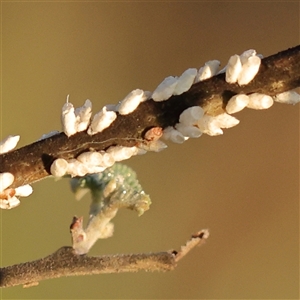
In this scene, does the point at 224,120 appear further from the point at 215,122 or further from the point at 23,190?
the point at 23,190

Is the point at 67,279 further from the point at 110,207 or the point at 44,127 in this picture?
the point at 110,207

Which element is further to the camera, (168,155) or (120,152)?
(168,155)

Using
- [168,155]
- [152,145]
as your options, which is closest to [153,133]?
[152,145]

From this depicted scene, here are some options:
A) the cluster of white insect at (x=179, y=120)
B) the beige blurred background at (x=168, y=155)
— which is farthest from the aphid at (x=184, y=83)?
the beige blurred background at (x=168, y=155)

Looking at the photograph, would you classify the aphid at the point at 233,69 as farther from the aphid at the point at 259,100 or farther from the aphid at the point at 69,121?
the aphid at the point at 69,121

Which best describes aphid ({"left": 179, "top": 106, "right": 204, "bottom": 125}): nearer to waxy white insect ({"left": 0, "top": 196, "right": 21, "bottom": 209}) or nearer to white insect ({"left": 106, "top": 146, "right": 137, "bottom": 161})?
white insect ({"left": 106, "top": 146, "right": 137, "bottom": 161})
